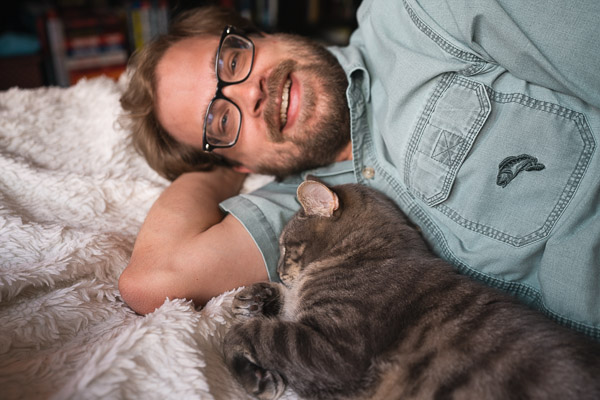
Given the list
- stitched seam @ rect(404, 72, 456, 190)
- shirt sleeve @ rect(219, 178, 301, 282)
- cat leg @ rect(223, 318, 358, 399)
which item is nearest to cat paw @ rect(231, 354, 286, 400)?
cat leg @ rect(223, 318, 358, 399)

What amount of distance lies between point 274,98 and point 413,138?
635 millimetres

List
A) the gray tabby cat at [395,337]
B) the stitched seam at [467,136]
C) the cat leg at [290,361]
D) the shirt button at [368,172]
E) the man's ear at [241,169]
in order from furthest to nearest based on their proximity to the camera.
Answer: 1. the man's ear at [241,169]
2. the shirt button at [368,172]
3. the stitched seam at [467,136]
4. the cat leg at [290,361]
5. the gray tabby cat at [395,337]

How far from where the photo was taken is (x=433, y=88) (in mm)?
1478

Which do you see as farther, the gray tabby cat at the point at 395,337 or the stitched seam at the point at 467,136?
the stitched seam at the point at 467,136

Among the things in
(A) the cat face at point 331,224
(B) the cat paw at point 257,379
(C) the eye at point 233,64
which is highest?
(C) the eye at point 233,64

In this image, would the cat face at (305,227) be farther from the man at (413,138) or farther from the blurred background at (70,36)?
the blurred background at (70,36)

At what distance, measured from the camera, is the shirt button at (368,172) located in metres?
1.75

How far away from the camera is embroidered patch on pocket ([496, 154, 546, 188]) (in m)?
1.32

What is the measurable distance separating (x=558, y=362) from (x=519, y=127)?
700 millimetres

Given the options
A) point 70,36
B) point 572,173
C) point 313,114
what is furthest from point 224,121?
point 70,36

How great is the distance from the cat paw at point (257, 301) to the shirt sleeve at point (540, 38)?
104 cm

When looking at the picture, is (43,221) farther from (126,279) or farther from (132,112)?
(132,112)

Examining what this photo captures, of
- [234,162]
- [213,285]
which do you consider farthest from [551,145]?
[234,162]

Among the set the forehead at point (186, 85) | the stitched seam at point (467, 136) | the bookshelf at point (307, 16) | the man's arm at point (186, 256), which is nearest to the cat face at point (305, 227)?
the man's arm at point (186, 256)
